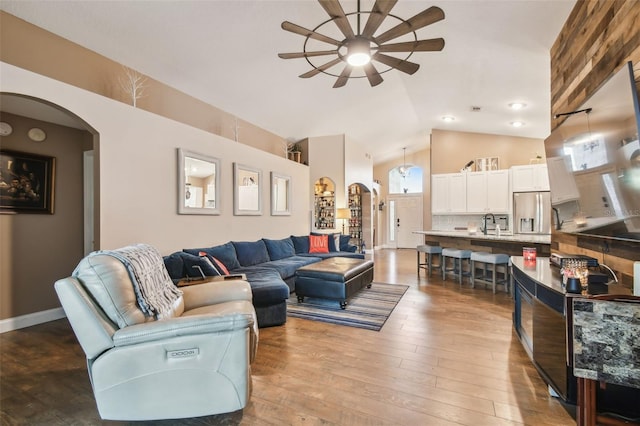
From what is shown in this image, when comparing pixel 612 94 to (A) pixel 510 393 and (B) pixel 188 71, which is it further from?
(B) pixel 188 71

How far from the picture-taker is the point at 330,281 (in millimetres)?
3893

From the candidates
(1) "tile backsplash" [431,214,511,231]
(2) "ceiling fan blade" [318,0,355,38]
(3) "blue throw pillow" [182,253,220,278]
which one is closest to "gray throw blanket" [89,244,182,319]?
(3) "blue throw pillow" [182,253,220,278]

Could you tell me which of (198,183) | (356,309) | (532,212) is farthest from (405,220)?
(198,183)

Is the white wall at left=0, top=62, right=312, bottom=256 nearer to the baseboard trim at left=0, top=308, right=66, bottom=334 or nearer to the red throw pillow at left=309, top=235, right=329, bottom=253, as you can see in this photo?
the baseboard trim at left=0, top=308, right=66, bottom=334

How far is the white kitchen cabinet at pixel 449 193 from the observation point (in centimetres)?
705

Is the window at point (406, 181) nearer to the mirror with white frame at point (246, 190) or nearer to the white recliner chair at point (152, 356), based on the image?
the mirror with white frame at point (246, 190)

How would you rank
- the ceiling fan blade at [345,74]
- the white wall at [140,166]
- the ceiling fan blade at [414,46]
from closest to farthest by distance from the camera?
the ceiling fan blade at [414,46], the white wall at [140,166], the ceiling fan blade at [345,74]

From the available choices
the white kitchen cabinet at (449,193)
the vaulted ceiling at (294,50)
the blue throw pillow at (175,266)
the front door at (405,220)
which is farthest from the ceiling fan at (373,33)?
the front door at (405,220)

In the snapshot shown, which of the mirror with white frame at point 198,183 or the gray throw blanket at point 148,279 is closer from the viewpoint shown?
the gray throw blanket at point 148,279

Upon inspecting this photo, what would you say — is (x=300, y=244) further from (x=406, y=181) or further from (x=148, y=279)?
(x=406, y=181)

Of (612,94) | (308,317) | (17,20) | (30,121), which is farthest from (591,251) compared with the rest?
(30,121)

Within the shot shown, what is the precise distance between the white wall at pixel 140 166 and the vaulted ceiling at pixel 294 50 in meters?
0.72

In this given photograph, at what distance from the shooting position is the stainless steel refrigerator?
598 centimetres

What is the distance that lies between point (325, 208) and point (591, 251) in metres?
5.89
